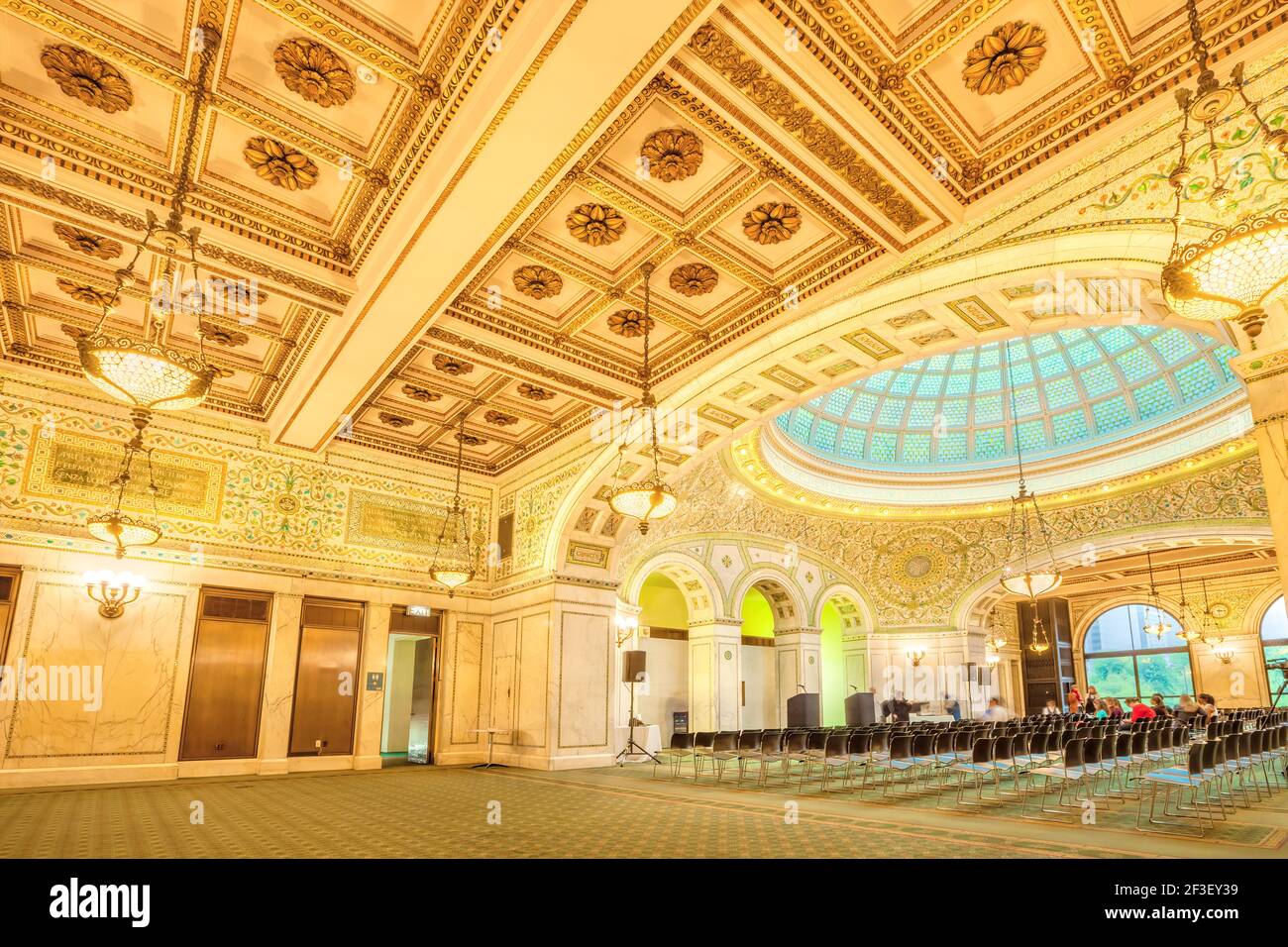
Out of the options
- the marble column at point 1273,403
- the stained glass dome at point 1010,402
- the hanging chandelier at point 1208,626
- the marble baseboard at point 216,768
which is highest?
the stained glass dome at point 1010,402

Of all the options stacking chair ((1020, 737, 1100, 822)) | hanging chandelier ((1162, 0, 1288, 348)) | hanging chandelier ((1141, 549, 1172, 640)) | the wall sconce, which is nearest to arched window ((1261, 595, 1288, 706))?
hanging chandelier ((1141, 549, 1172, 640))

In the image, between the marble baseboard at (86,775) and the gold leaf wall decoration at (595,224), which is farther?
the marble baseboard at (86,775)

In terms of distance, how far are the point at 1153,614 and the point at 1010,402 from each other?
1042 cm

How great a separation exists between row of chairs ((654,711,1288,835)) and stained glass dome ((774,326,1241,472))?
25.3 ft

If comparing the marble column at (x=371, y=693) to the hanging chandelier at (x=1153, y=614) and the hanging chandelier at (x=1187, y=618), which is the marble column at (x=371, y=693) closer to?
the hanging chandelier at (x=1153, y=614)

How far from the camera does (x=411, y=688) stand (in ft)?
55.6

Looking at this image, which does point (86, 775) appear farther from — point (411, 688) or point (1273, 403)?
point (1273, 403)

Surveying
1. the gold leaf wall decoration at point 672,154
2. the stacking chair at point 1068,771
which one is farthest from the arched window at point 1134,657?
the gold leaf wall decoration at point 672,154

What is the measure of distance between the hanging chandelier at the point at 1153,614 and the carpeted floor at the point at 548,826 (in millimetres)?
13254

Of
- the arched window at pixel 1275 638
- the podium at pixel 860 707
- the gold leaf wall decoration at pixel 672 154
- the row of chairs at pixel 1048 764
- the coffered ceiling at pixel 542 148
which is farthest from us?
the arched window at pixel 1275 638

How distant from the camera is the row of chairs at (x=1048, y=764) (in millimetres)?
6852

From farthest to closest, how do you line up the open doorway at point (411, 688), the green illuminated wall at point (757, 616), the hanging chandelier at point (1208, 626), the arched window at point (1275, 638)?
1. the green illuminated wall at point (757, 616)
2. the hanging chandelier at point (1208, 626)
3. the arched window at point (1275, 638)
4. the open doorway at point (411, 688)

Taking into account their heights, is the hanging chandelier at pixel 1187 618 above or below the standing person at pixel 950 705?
above
